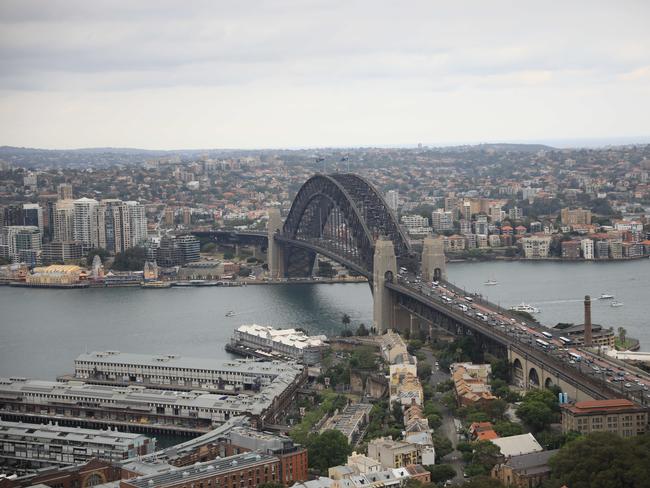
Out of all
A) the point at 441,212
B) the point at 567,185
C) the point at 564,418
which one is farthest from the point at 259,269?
the point at 567,185

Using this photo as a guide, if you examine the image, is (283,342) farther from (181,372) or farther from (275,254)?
(275,254)

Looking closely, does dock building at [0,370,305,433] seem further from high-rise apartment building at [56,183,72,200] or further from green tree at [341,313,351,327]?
high-rise apartment building at [56,183,72,200]

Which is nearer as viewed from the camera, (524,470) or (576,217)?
(524,470)

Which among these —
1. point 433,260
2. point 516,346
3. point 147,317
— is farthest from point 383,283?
point 516,346

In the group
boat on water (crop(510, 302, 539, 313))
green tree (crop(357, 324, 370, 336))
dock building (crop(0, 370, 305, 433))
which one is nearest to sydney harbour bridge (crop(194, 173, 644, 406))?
green tree (crop(357, 324, 370, 336))

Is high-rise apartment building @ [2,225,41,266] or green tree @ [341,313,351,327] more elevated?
high-rise apartment building @ [2,225,41,266]

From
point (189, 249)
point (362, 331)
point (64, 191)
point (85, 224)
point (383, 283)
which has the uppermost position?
point (64, 191)
